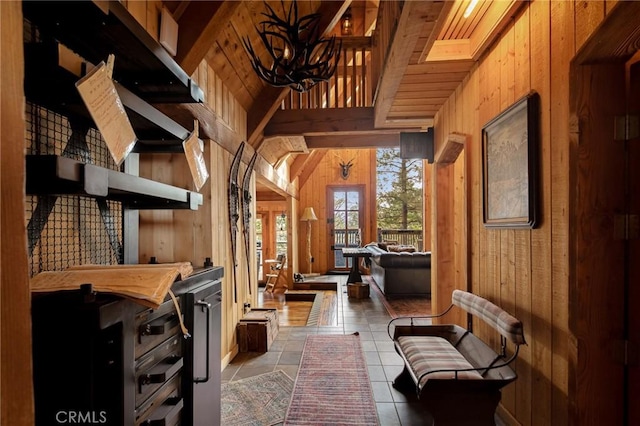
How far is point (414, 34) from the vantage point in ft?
6.13

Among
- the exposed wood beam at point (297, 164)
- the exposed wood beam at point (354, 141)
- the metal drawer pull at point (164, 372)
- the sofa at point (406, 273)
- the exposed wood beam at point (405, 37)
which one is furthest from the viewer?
the exposed wood beam at point (297, 164)

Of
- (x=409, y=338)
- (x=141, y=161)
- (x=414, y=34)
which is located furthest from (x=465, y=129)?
(x=141, y=161)

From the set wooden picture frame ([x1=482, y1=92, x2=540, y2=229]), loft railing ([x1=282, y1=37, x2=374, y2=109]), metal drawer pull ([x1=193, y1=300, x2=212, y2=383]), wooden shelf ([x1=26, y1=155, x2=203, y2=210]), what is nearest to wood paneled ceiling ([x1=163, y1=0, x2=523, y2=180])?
loft railing ([x1=282, y1=37, x2=374, y2=109])

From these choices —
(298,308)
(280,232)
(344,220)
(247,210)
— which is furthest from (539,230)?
(280,232)

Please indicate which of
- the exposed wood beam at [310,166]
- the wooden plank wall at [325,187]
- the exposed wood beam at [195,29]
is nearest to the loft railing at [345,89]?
the exposed wood beam at [195,29]

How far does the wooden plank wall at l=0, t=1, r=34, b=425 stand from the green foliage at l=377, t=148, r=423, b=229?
1023 centimetres

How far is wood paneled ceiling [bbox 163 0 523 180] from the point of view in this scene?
6.34ft

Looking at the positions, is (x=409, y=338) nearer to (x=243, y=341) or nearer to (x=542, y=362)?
(x=542, y=362)

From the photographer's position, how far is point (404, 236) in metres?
9.83

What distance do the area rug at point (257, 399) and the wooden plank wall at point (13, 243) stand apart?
6.69 feet

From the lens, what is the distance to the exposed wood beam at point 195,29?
6.78 feet

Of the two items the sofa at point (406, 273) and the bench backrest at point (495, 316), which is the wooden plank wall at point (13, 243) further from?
the sofa at point (406, 273)

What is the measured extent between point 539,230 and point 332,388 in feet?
6.21

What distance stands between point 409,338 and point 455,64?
2146 millimetres
